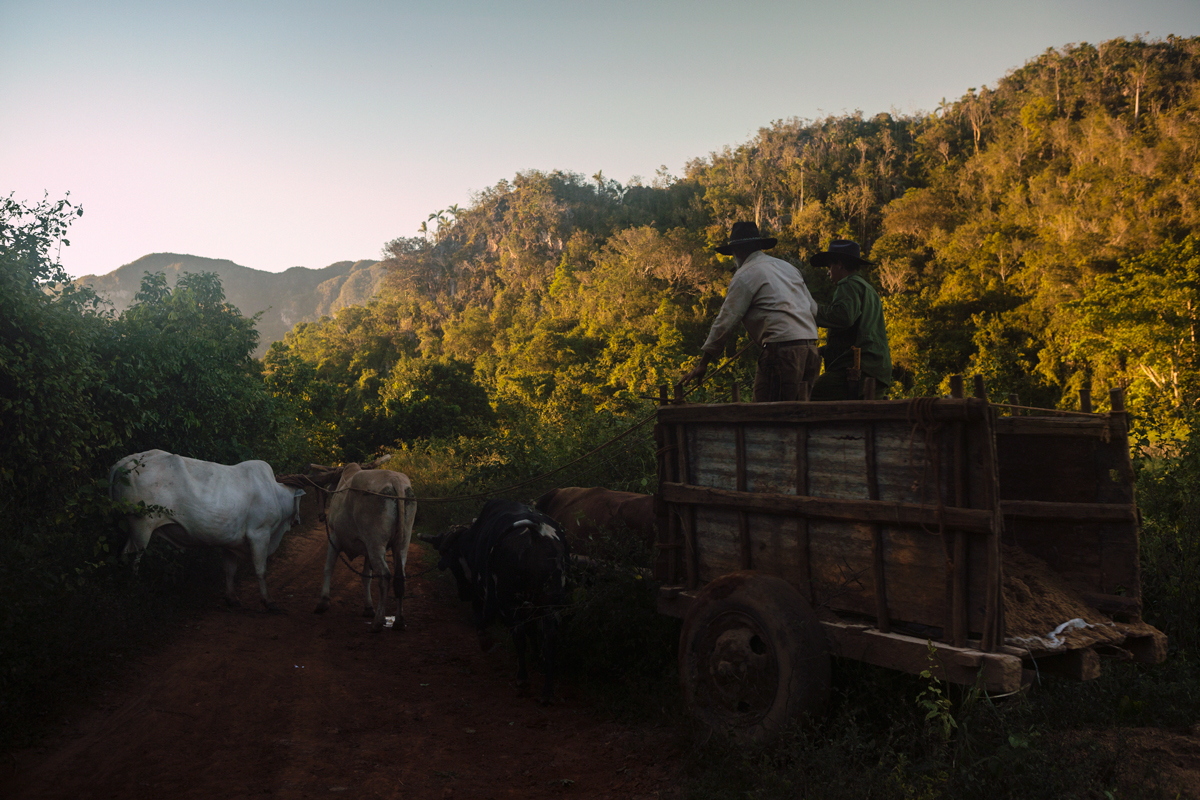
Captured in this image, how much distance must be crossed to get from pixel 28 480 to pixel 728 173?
67529mm

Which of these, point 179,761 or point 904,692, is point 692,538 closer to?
point 904,692

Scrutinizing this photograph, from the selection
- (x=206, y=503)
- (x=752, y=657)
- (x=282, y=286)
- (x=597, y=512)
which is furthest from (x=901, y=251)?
(x=282, y=286)

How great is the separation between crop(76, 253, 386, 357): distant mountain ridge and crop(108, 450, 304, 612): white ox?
456 feet

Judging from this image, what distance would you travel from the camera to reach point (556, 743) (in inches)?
192

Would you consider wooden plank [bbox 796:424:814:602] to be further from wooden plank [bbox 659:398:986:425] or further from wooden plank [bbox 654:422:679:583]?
wooden plank [bbox 654:422:679:583]

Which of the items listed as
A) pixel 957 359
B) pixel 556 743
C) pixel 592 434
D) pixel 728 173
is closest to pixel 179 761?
pixel 556 743

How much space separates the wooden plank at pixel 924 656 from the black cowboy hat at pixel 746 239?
2.74 metres

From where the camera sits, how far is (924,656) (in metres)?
3.38

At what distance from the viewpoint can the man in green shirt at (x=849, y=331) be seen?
5.20 meters

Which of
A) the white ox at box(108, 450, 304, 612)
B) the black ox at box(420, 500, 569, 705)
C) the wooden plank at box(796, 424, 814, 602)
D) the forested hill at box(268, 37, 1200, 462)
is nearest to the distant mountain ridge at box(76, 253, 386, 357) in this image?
the forested hill at box(268, 37, 1200, 462)

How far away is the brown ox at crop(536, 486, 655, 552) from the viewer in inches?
254

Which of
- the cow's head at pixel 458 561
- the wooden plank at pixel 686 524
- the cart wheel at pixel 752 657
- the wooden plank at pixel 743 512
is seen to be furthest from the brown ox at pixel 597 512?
the cart wheel at pixel 752 657

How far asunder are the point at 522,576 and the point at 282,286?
172 meters

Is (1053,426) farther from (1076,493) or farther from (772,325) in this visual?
(772,325)
